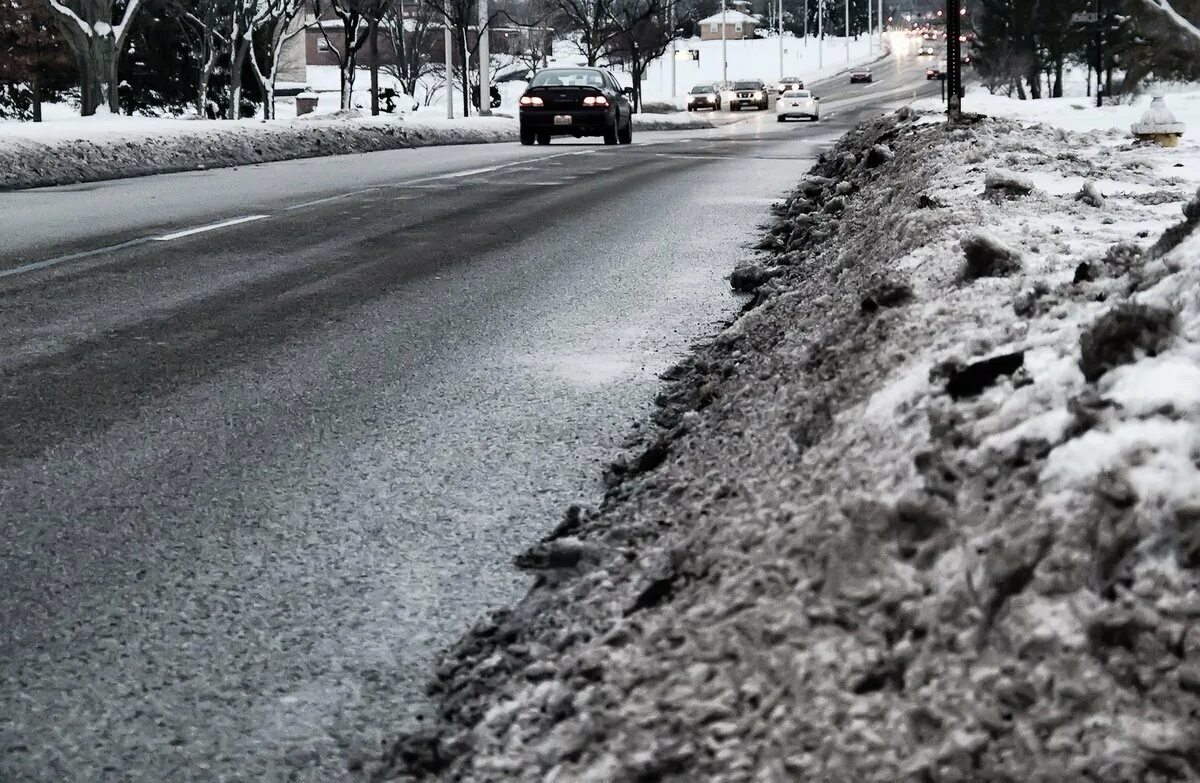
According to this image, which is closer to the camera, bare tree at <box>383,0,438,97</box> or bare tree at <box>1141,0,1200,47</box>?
bare tree at <box>1141,0,1200,47</box>

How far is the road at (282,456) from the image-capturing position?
2.51 meters

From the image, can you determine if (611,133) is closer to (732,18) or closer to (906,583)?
(906,583)

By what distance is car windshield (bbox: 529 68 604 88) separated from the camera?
94.1 ft

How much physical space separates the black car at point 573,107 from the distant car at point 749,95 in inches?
1899

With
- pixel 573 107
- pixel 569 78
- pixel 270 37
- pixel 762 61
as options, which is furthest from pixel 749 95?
pixel 762 61

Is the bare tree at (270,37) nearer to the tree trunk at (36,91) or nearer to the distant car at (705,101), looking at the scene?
the tree trunk at (36,91)

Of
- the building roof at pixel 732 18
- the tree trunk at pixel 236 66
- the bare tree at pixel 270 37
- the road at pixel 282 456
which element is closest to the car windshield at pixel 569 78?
the bare tree at pixel 270 37

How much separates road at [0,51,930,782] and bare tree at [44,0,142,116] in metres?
24.2

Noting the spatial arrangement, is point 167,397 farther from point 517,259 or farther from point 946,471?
point 517,259

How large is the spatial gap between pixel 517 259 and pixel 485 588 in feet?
19.1

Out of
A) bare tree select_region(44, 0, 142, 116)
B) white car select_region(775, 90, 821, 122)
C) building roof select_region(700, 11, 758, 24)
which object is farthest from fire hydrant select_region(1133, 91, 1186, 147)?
building roof select_region(700, 11, 758, 24)

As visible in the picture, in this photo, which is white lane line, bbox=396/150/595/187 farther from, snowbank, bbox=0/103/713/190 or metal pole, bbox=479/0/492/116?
metal pole, bbox=479/0/492/116

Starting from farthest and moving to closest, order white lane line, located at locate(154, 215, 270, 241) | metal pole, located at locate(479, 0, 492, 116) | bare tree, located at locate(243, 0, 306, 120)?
metal pole, located at locate(479, 0, 492, 116) < bare tree, located at locate(243, 0, 306, 120) < white lane line, located at locate(154, 215, 270, 241)

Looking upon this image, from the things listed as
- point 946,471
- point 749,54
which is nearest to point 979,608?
point 946,471
